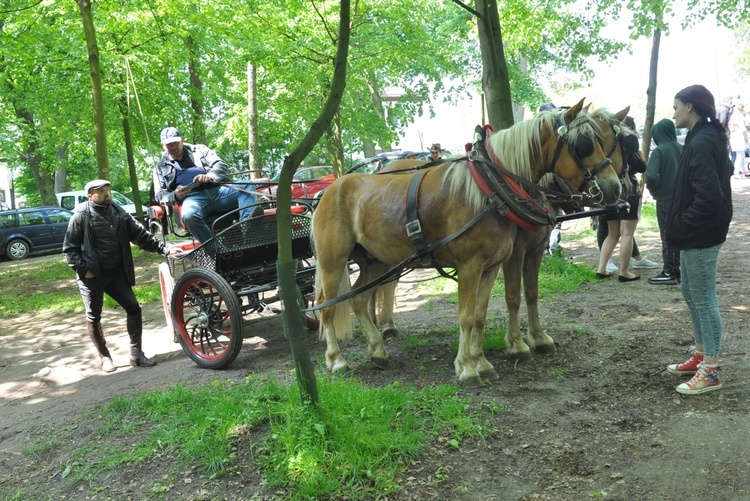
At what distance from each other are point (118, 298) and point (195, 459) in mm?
3377

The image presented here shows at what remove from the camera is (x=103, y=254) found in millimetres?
6250

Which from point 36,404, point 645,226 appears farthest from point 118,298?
point 645,226

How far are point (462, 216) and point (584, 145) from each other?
974 mm

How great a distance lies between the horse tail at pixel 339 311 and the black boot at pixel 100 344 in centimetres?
241

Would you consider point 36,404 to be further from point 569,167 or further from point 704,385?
point 704,385

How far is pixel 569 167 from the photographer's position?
444 cm

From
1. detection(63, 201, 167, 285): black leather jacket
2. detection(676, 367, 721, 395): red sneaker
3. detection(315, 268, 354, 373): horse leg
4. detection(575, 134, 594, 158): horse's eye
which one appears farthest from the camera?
detection(63, 201, 167, 285): black leather jacket

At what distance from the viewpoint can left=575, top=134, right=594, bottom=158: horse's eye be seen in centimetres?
428

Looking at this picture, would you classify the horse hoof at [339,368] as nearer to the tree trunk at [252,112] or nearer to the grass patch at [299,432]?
the grass patch at [299,432]

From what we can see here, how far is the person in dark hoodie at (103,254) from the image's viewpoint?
20.3 feet

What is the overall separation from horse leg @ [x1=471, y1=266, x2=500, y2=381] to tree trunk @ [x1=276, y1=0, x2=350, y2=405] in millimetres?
1586

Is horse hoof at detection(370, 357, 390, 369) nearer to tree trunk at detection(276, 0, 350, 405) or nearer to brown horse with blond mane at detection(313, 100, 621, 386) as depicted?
brown horse with blond mane at detection(313, 100, 621, 386)

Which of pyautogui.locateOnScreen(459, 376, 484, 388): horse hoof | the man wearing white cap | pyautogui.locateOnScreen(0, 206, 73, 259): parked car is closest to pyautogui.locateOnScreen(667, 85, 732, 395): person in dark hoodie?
pyautogui.locateOnScreen(459, 376, 484, 388): horse hoof

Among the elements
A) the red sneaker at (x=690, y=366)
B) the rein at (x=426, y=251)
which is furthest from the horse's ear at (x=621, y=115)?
the red sneaker at (x=690, y=366)
